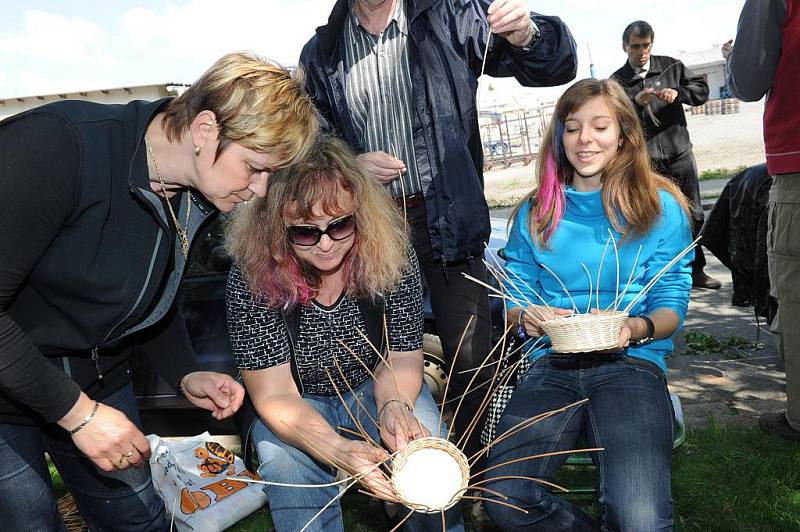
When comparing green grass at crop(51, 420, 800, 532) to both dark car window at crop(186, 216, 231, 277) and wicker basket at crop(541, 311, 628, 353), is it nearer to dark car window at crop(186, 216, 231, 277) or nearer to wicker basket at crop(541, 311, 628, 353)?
wicker basket at crop(541, 311, 628, 353)

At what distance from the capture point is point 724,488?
2.88m

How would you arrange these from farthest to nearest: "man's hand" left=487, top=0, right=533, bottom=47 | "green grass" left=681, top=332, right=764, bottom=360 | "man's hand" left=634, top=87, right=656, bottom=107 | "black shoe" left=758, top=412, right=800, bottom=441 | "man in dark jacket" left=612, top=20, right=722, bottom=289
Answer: "man in dark jacket" left=612, top=20, right=722, bottom=289
"man's hand" left=634, top=87, right=656, bottom=107
"green grass" left=681, top=332, right=764, bottom=360
"black shoe" left=758, top=412, right=800, bottom=441
"man's hand" left=487, top=0, right=533, bottom=47

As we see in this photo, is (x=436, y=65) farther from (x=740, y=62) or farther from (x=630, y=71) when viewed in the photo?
(x=630, y=71)

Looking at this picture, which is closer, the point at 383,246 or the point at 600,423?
the point at 600,423

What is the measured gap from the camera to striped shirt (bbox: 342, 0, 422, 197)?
8.60 feet

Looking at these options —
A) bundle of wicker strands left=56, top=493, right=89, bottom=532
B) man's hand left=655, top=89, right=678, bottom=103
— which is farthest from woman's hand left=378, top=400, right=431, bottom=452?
man's hand left=655, top=89, right=678, bottom=103

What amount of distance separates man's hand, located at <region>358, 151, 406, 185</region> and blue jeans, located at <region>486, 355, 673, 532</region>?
855 millimetres

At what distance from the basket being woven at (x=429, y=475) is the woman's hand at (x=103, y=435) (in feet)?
2.20

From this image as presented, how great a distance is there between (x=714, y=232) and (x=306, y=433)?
308 cm

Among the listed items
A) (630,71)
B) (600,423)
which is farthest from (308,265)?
(630,71)

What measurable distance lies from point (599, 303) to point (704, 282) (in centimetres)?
405

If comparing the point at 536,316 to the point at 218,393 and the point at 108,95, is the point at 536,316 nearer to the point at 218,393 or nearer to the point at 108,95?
the point at 218,393

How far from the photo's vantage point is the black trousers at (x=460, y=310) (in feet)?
8.76

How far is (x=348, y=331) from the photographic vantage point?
7.75 ft
